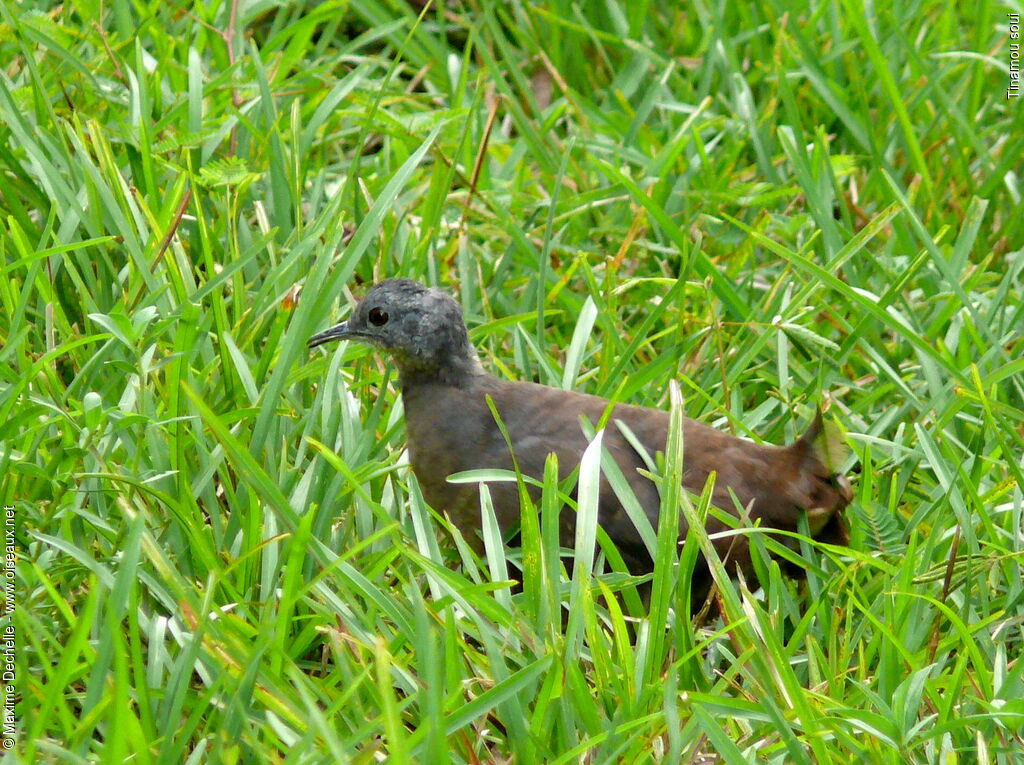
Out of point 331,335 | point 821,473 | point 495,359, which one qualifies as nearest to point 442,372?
point 331,335

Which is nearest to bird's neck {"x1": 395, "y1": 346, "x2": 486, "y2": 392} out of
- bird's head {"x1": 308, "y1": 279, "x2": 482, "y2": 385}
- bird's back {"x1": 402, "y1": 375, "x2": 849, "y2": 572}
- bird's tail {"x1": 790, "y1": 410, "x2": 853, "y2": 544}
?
bird's head {"x1": 308, "y1": 279, "x2": 482, "y2": 385}

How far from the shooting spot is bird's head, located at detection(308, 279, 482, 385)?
3902mm

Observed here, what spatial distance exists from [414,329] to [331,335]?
0.23 m

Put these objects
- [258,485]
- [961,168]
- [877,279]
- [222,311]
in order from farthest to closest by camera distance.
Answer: [961,168]
[877,279]
[222,311]
[258,485]

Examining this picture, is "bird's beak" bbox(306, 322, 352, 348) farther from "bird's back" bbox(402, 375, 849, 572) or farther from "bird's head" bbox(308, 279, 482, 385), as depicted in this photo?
"bird's back" bbox(402, 375, 849, 572)

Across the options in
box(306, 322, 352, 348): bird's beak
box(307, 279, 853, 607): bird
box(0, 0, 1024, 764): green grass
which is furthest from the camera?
box(306, 322, 352, 348): bird's beak

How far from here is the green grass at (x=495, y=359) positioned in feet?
9.23

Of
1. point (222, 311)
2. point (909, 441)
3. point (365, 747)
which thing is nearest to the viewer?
point (365, 747)

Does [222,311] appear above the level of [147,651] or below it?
above

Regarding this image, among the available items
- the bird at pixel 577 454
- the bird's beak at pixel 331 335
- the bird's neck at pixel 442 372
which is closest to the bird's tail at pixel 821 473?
the bird at pixel 577 454

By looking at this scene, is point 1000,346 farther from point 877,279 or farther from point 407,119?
point 407,119

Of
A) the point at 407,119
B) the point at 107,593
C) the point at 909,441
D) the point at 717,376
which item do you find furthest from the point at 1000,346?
the point at 107,593

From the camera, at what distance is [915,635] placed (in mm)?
3229

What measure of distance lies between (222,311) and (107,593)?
0.96 metres
